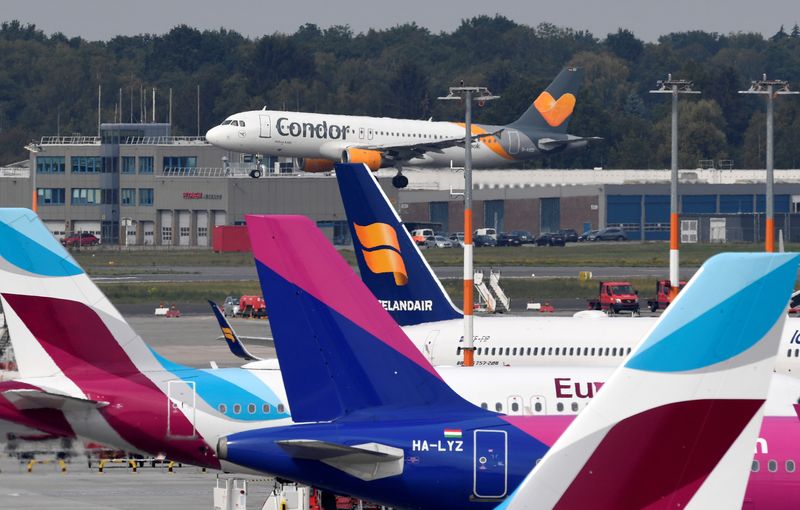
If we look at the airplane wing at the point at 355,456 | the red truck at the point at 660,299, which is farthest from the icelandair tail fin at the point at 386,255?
the red truck at the point at 660,299

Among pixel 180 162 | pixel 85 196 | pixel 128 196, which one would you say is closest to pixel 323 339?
pixel 128 196

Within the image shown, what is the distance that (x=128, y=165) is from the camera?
151375mm

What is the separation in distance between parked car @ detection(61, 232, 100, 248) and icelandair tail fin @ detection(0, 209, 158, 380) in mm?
117971

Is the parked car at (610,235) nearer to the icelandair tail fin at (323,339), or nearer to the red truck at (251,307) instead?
the red truck at (251,307)

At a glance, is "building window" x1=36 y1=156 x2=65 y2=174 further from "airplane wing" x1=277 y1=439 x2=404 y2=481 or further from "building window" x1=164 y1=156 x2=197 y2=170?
"airplane wing" x1=277 y1=439 x2=404 y2=481

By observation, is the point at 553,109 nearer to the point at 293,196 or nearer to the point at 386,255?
the point at 293,196

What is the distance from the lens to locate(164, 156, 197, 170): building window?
152 m

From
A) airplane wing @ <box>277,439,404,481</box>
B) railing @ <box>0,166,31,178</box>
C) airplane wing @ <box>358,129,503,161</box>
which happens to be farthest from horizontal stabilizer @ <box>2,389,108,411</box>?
railing @ <box>0,166,31,178</box>

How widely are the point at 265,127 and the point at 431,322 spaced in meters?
64.5

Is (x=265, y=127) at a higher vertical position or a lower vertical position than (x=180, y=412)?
higher

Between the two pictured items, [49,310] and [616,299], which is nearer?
[49,310]

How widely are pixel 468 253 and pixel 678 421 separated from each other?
28.8m

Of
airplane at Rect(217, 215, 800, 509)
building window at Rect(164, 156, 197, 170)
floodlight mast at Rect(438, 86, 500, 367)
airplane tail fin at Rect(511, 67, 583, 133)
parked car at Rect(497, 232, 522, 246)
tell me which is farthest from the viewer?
building window at Rect(164, 156, 197, 170)

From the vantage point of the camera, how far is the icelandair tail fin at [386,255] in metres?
37.2
